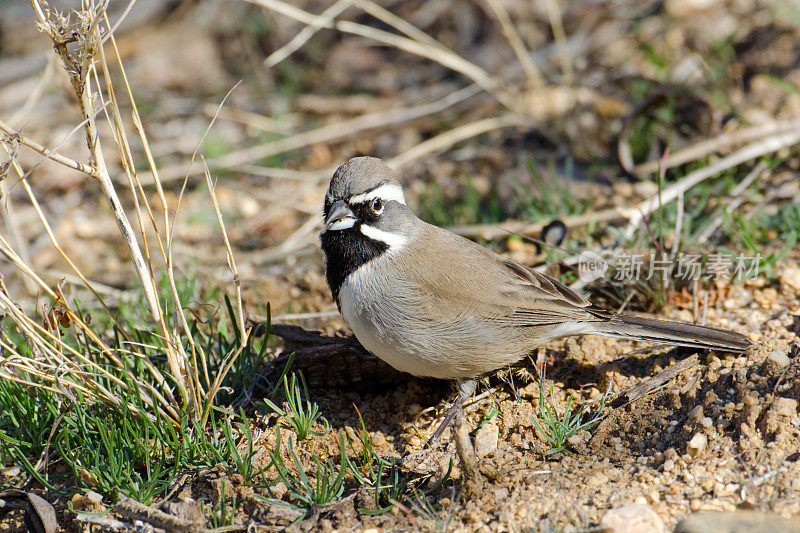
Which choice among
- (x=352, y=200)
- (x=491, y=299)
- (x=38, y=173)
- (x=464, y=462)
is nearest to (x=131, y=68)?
(x=38, y=173)

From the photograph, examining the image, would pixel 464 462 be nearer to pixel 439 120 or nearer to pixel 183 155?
pixel 439 120

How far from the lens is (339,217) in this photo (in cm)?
454

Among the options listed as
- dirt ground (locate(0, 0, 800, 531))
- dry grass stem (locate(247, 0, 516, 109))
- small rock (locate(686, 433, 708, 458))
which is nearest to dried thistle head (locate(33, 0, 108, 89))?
dirt ground (locate(0, 0, 800, 531))

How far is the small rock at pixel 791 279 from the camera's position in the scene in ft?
17.0

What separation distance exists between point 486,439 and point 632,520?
1117 millimetres

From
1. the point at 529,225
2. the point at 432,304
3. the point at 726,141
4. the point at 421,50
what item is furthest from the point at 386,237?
the point at 726,141

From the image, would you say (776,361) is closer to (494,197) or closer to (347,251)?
(347,251)

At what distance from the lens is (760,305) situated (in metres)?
5.14

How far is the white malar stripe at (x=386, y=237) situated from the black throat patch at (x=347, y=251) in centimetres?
2

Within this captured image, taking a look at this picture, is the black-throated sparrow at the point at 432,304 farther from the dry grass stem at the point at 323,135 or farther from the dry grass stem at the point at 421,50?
the dry grass stem at the point at 323,135

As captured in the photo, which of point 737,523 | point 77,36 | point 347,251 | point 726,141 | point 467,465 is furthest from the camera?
point 726,141

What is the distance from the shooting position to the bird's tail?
4.47 metres

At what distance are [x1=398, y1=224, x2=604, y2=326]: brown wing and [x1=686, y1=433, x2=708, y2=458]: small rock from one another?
97cm

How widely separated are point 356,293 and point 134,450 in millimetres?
1507
